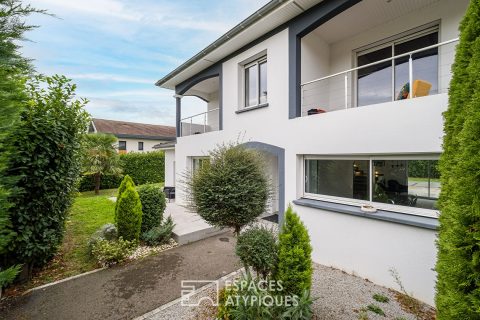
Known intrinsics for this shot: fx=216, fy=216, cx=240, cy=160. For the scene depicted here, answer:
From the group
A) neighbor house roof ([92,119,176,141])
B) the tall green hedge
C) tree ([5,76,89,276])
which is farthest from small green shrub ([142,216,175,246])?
neighbor house roof ([92,119,176,141])

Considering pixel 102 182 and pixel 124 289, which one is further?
pixel 102 182

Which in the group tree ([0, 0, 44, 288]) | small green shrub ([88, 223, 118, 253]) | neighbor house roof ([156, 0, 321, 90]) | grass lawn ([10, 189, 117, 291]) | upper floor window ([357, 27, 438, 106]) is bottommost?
grass lawn ([10, 189, 117, 291])

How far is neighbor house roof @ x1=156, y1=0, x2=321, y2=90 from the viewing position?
20.0 ft

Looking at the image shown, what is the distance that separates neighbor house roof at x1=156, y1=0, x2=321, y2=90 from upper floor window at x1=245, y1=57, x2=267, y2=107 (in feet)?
2.78

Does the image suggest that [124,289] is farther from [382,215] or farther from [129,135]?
[129,135]

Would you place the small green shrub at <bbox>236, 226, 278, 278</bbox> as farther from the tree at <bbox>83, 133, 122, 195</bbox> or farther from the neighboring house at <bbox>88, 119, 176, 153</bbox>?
the neighboring house at <bbox>88, 119, 176, 153</bbox>

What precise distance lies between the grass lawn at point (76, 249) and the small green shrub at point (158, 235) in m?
1.53

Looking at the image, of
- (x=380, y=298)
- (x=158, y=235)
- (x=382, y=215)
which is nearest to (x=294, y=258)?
(x=380, y=298)

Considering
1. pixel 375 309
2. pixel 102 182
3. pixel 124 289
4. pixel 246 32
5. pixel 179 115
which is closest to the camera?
pixel 375 309

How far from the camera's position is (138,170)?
21.5m

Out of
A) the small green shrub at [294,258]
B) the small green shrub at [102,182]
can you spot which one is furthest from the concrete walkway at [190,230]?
the small green shrub at [102,182]

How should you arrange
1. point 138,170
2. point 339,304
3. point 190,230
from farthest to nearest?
point 138,170 < point 190,230 < point 339,304

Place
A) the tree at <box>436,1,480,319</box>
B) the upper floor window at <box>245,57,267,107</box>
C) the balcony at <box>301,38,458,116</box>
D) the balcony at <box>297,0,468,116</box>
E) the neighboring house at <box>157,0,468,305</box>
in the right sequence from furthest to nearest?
the upper floor window at <box>245,57,267,107</box>, the balcony at <box>297,0,468,116</box>, the balcony at <box>301,38,458,116</box>, the neighboring house at <box>157,0,468,305</box>, the tree at <box>436,1,480,319</box>

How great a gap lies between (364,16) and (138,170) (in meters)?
21.2
